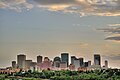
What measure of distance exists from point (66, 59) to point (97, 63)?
512cm

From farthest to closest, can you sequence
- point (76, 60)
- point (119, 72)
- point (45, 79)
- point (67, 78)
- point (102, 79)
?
point (76, 60)
point (45, 79)
point (67, 78)
point (119, 72)
point (102, 79)

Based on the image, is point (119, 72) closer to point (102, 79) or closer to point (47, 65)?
point (102, 79)

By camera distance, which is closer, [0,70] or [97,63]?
[0,70]

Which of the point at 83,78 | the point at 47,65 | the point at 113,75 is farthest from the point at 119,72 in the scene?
the point at 47,65

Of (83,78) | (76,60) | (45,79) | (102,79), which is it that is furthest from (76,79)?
(76,60)

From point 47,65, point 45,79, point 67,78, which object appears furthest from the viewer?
point 47,65

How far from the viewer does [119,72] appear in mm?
15070

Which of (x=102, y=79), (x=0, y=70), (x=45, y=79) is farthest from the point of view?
(x=0, y=70)

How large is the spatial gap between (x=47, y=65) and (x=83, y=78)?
1588 cm

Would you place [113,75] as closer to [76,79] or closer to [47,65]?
[76,79]

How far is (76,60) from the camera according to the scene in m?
35.1

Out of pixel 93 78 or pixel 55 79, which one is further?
pixel 55 79

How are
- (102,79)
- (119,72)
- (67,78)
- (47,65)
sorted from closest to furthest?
1. (102,79)
2. (119,72)
3. (67,78)
4. (47,65)

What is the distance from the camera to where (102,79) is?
14.1 m
